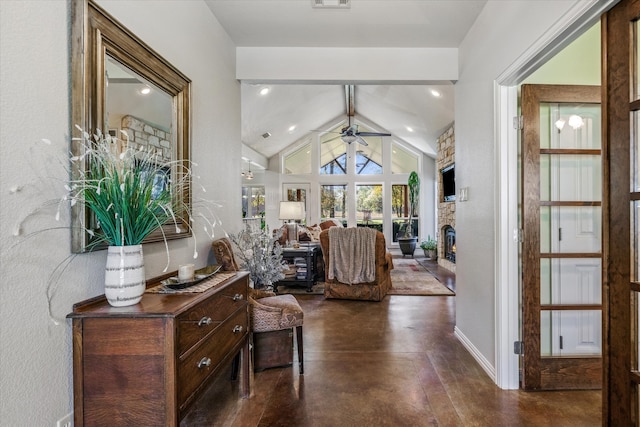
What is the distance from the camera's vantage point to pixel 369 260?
14.0ft

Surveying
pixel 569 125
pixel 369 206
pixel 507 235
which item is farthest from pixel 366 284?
pixel 369 206

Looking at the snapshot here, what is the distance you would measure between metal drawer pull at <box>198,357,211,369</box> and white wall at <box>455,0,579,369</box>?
1964 millimetres

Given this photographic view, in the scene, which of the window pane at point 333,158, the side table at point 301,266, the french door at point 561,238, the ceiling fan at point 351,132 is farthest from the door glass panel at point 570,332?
the window pane at point 333,158

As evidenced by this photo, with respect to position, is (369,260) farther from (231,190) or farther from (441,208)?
(441,208)

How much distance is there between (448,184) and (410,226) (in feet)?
7.34

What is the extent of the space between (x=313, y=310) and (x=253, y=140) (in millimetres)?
4896

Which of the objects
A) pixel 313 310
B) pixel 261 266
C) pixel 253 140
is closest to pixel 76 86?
pixel 261 266

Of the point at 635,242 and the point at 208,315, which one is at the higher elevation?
A: the point at 635,242

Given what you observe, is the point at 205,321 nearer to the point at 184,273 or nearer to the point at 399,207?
the point at 184,273

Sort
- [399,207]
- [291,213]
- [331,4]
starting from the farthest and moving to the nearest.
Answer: [399,207] < [291,213] < [331,4]

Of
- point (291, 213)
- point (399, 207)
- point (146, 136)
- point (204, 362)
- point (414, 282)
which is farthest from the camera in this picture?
point (399, 207)

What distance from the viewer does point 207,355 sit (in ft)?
4.81

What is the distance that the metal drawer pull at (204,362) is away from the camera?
1397 mm

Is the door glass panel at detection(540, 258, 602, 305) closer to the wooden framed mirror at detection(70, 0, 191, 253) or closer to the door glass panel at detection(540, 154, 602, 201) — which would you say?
the door glass panel at detection(540, 154, 602, 201)
